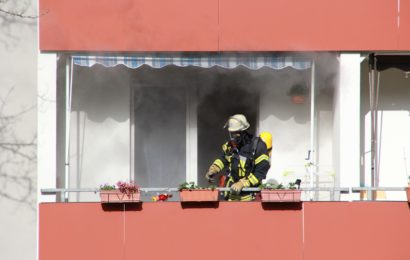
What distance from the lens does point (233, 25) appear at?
13.9 metres

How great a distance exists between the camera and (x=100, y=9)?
13.9 m

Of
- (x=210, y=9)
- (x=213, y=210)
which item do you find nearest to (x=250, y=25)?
(x=210, y=9)

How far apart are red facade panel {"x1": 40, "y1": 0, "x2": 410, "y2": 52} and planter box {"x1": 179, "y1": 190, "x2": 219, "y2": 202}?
1.76 meters

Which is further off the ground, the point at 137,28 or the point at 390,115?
the point at 137,28

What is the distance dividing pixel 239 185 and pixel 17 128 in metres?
2.81

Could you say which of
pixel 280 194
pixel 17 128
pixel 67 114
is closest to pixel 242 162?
pixel 280 194

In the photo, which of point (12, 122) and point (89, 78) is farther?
point (89, 78)

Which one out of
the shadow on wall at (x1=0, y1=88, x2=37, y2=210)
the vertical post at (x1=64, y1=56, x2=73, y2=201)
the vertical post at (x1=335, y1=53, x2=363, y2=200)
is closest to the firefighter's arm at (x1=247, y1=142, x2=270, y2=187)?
the vertical post at (x1=335, y1=53, x2=363, y2=200)

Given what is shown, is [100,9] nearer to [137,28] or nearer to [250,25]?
[137,28]

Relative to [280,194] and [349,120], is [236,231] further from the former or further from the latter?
[349,120]

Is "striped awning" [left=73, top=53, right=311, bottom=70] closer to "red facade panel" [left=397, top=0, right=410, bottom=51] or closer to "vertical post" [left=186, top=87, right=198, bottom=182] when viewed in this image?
"red facade panel" [left=397, top=0, right=410, bottom=51]

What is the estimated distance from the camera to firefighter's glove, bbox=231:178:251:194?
1347cm

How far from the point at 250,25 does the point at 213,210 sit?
2.28m

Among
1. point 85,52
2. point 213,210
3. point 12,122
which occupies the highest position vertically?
point 85,52
